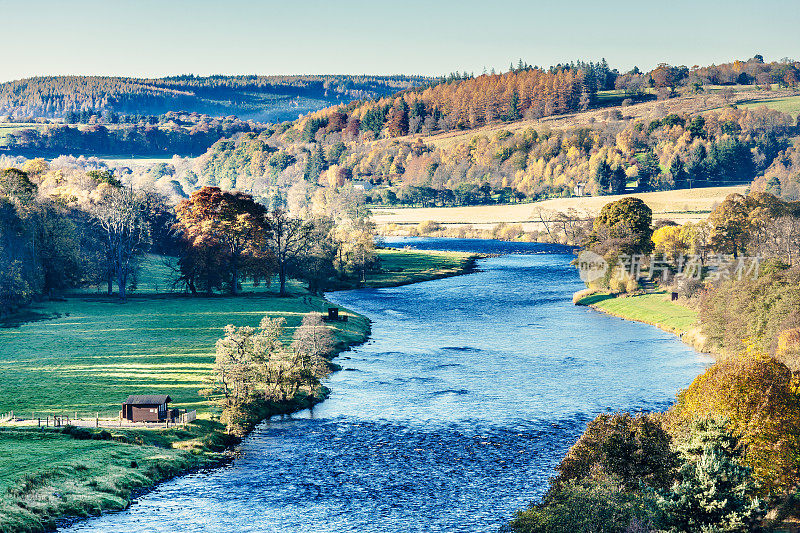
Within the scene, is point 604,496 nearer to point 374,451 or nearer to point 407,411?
point 374,451

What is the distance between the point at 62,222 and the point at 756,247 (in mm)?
113260

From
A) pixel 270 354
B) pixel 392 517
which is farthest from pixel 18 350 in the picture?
pixel 392 517

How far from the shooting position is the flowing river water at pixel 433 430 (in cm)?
4656

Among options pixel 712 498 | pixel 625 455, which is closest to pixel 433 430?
pixel 625 455

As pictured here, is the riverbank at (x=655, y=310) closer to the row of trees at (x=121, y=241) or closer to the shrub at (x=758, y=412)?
the shrub at (x=758, y=412)

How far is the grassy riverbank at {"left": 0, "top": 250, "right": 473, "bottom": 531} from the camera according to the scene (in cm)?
4800

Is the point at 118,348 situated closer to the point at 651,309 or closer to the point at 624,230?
the point at 651,309

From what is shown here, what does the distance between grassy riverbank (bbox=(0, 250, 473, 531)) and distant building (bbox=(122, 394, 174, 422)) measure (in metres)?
1.82

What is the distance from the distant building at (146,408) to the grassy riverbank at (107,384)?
1817mm

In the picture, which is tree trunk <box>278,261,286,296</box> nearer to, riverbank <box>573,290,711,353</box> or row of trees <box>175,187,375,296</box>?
row of trees <box>175,187,375,296</box>

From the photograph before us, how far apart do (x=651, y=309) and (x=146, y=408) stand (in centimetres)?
7885

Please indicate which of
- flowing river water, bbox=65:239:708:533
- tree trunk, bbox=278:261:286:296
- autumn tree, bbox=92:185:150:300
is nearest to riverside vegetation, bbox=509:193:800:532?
→ flowing river water, bbox=65:239:708:533

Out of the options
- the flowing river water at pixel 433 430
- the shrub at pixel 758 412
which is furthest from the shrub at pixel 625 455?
the flowing river water at pixel 433 430

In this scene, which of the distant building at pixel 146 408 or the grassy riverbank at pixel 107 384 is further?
the distant building at pixel 146 408
